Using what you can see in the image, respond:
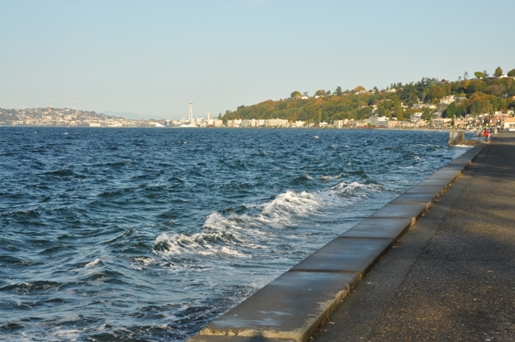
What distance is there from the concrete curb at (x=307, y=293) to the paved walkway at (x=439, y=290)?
117 millimetres

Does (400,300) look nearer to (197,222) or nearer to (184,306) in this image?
(184,306)

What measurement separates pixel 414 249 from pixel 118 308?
352 cm

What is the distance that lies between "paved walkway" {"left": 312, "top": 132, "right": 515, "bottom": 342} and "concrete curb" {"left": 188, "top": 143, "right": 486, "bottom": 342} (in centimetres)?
12

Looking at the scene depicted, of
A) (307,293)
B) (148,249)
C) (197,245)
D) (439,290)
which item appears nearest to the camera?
(307,293)

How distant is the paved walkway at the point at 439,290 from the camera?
16.0ft

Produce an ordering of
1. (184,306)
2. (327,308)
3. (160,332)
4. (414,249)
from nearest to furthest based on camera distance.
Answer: (327,308)
(160,332)
(184,306)
(414,249)

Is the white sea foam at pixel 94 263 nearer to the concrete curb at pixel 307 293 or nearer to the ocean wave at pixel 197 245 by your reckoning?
the ocean wave at pixel 197 245

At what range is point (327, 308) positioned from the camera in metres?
5.26

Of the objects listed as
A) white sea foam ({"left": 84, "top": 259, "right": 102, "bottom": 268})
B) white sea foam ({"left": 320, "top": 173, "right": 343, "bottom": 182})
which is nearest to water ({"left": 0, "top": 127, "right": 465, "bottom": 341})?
white sea foam ({"left": 84, "top": 259, "right": 102, "bottom": 268})

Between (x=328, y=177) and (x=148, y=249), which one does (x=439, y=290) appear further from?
(x=328, y=177)

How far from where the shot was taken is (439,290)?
19.6 ft

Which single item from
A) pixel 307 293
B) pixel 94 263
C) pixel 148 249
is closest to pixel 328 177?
pixel 148 249

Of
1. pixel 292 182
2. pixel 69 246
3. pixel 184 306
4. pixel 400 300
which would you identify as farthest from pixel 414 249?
pixel 292 182

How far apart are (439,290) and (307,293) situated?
1249 mm
